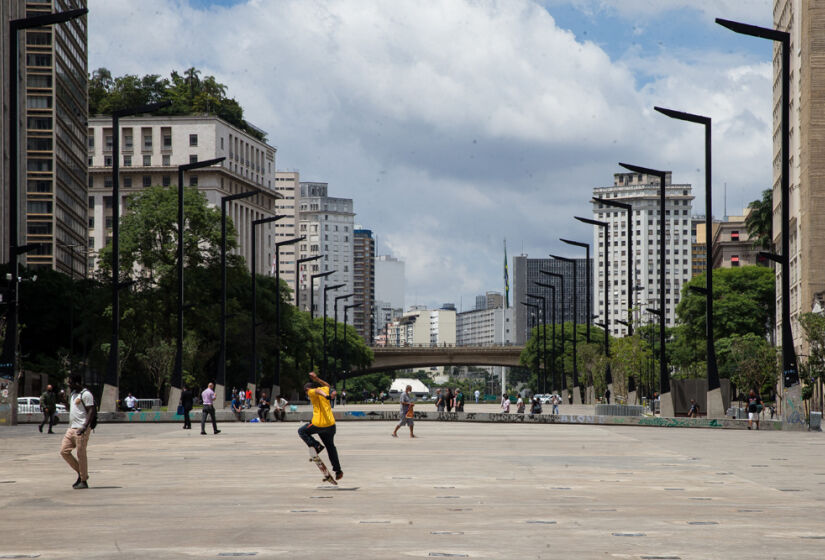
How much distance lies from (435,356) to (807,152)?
86956mm

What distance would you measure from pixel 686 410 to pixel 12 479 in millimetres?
44350

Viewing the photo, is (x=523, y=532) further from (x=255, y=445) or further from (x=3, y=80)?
(x=3, y=80)

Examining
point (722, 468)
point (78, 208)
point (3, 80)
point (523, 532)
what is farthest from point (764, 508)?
point (78, 208)

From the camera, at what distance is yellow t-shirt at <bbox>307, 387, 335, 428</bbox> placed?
19.2 meters

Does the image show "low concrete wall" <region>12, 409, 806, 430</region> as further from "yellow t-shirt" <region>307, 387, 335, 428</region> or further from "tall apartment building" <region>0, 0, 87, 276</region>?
"tall apartment building" <region>0, 0, 87, 276</region>

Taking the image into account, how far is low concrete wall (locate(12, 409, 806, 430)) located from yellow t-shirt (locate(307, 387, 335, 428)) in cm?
2733

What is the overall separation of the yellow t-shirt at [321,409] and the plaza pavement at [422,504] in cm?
97

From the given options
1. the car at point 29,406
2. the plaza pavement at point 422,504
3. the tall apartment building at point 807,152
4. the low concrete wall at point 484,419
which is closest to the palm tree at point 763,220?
the tall apartment building at point 807,152

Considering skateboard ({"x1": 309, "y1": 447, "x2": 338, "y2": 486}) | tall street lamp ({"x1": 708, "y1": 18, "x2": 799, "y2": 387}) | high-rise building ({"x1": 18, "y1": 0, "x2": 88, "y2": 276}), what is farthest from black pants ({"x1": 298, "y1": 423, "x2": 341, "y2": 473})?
high-rise building ({"x1": 18, "y1": 0, "x2": 88, "y2": 276})

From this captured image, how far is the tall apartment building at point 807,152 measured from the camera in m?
75.6

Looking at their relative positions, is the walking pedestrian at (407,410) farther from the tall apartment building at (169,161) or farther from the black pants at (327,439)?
the tall apartment building at (169,161)

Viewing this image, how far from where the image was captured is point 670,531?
12547 mm

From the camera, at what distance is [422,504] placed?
15.5 metres

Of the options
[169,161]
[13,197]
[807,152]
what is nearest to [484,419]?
[13,197]
